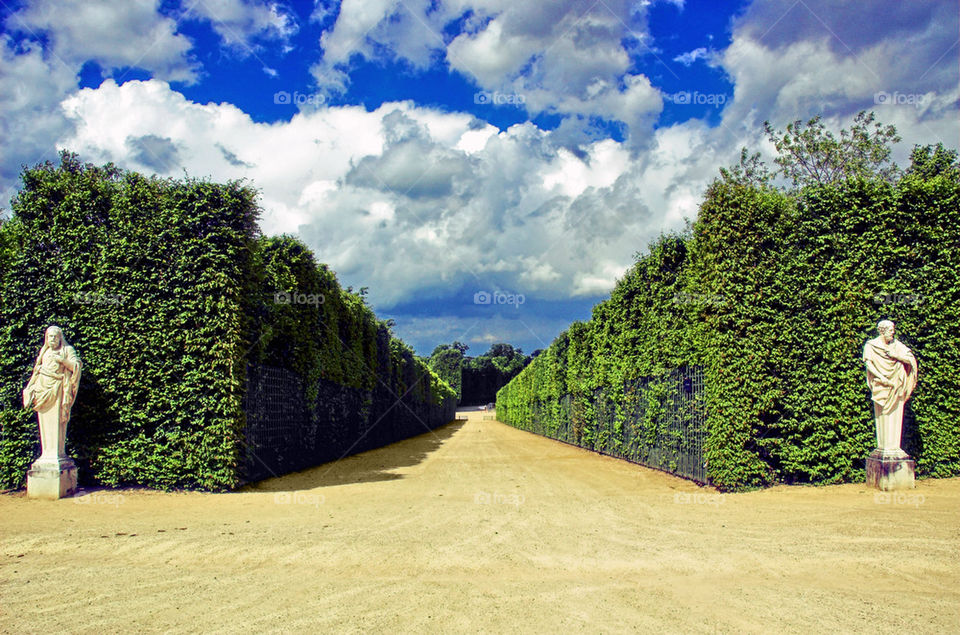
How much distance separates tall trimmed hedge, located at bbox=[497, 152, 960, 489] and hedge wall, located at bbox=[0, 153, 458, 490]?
25.7 ft

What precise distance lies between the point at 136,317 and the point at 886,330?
11.3m

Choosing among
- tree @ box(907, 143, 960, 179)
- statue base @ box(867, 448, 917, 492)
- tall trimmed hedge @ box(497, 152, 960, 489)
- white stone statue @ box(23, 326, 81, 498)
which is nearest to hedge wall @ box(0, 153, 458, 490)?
white stone statue @ box(23, 326, 81, 498)

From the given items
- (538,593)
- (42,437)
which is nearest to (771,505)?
(538,593)

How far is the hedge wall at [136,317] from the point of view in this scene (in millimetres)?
8594

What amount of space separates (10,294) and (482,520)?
859 centimetres

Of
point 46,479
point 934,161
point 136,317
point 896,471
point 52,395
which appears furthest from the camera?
point 934,161

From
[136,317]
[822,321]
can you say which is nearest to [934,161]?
[822,321]

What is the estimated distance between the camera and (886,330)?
7383 millimetres

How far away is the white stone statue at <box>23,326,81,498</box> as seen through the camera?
25.6 ft

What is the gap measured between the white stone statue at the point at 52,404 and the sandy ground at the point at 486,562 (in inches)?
15.6

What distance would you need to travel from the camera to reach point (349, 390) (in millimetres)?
15852

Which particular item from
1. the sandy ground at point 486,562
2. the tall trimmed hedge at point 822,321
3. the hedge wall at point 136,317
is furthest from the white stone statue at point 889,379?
the hedge wall at point 136,317

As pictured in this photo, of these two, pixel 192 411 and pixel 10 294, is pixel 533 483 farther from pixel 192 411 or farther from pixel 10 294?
pixel 10 294

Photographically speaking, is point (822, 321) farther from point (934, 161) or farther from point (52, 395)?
point (934, 161)
